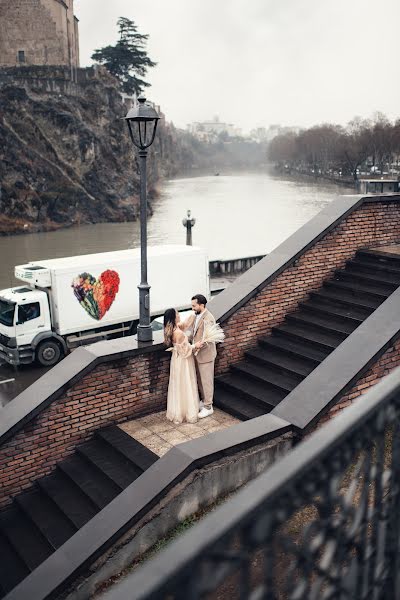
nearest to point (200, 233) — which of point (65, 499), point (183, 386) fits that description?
point (183, 386)

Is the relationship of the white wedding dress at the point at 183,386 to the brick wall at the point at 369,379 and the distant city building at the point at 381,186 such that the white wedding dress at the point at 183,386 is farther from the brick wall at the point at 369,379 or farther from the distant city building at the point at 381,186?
the distant city building at the point at 381,186

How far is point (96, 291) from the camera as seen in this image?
15156 millimetres

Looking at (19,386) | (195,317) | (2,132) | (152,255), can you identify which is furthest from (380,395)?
(2,132)

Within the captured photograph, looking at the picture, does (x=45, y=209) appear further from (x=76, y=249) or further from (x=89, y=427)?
(x=89, y=427)

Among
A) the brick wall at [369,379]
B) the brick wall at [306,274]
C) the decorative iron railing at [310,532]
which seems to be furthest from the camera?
the brick wall at [306,274]

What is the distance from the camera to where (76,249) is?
134 feet

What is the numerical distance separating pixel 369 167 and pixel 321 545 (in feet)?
348

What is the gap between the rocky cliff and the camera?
166ft

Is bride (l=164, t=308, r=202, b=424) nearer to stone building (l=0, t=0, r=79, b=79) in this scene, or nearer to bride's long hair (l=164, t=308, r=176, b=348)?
bride's long hair (l=164, t=308, r=176, b=348)

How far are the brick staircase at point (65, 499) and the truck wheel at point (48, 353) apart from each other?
768cm

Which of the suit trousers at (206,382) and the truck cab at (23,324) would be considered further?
the truck cab at (23,324)

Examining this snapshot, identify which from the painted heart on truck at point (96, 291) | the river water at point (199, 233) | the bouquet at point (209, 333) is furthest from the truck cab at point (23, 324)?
the river water at point (199, 233)

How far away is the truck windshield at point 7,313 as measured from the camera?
567 inches

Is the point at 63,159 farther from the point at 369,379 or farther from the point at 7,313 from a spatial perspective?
the point at 369,379
